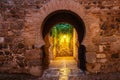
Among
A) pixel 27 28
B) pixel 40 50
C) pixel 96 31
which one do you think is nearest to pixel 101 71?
pixel 96 31

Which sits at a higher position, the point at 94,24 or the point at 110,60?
the point at 94,24

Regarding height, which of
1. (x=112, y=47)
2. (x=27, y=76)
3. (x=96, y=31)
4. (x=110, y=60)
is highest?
(x=96, y=31)

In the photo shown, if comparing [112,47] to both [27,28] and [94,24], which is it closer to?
[94,24]

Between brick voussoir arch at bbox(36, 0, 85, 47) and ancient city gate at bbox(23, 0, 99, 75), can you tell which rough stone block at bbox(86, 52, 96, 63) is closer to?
ancient city gate at bbox(23, 0, 99, 75)

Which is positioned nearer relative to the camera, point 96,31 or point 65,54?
point 96,31

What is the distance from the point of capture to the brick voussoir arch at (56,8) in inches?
281

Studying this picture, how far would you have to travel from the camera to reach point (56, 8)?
7133mm

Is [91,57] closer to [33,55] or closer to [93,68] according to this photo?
[93,68]

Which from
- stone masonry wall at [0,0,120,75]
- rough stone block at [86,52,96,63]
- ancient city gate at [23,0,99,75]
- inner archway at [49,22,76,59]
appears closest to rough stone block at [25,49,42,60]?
stone masonry wall at [0,0,120,75]

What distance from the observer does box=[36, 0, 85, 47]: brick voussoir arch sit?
7.14 m

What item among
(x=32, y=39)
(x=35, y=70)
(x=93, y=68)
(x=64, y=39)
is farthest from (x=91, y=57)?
(x=64, y=39)

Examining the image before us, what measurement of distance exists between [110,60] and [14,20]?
139 inches

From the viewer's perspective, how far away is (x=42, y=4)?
7211 mm

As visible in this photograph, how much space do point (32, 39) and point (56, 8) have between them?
1.32m
